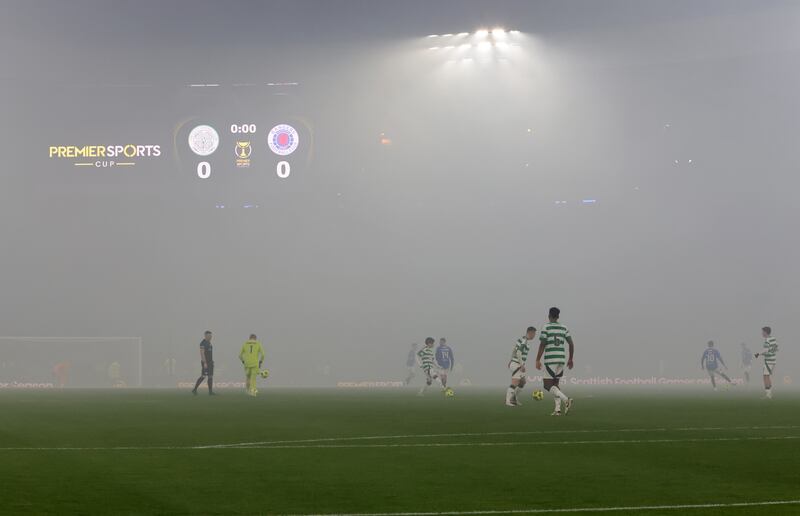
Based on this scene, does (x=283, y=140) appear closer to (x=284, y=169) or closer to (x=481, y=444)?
(x=284, y=169)

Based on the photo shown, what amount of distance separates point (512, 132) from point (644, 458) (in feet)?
173

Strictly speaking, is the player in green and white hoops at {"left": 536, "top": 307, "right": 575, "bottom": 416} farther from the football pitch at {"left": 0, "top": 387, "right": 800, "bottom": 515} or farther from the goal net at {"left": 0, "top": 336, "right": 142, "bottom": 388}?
the goal net at {"left": 0, "top": 336, "right": 142, "bottom": 388}

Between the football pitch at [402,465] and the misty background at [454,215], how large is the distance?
1574 inches

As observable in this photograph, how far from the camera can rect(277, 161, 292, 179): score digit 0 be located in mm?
58594

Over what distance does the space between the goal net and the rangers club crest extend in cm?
1320

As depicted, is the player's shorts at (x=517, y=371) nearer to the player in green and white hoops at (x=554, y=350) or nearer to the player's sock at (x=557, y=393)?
the player's sock at (x=557, y=393)

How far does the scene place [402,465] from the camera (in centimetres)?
1395

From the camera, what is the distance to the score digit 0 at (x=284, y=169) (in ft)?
192

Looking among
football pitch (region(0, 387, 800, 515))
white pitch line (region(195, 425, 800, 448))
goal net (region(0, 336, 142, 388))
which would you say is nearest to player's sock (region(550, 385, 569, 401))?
football pitch (region(0, 387, 800, 515))

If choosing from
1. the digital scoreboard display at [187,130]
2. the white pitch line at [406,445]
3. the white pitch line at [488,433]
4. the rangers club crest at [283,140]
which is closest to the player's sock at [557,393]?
the white pitch line at [488,433]

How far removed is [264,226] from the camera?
64.8 meters

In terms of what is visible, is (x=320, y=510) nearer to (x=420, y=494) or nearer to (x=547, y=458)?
(x=420, y=494)

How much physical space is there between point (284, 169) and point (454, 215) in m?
12.2


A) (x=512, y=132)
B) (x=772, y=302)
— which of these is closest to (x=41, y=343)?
(x=512, y=132)
